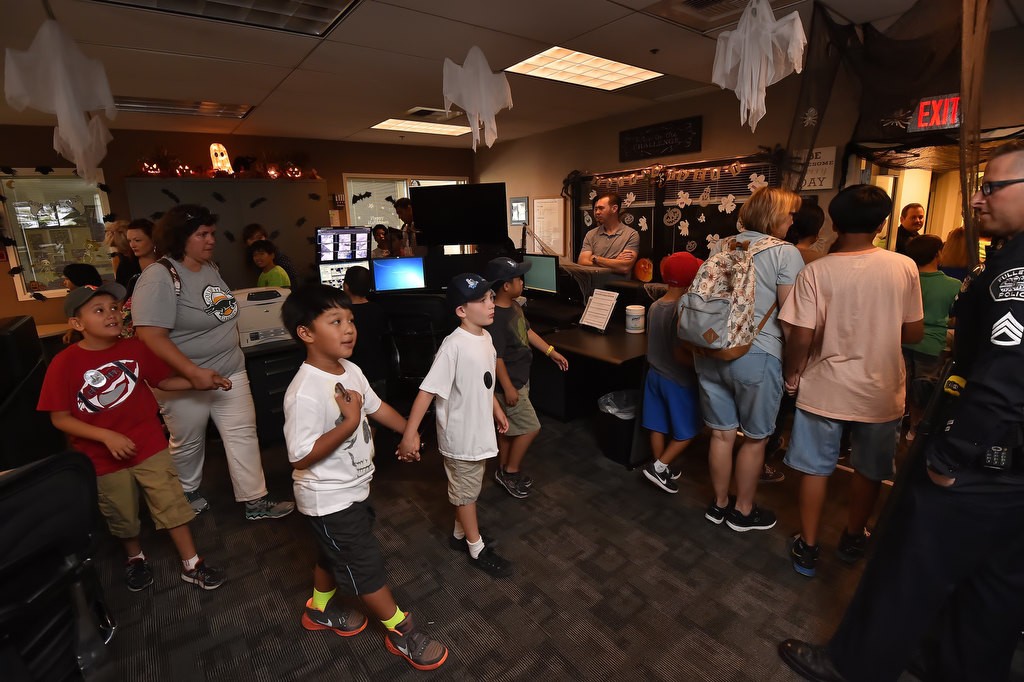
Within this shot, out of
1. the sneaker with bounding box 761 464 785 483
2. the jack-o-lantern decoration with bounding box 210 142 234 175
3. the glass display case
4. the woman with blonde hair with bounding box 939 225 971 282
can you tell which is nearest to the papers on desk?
the sneaker with bounding box 761 464 785 483

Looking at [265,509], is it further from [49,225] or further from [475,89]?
[49,225]

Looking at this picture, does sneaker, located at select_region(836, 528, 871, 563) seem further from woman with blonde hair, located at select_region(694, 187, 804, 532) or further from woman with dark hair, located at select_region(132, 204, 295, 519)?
woman with dark hair, located at select_region(132, 204, 295, 519)

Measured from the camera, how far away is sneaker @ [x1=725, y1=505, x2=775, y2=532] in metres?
2.19

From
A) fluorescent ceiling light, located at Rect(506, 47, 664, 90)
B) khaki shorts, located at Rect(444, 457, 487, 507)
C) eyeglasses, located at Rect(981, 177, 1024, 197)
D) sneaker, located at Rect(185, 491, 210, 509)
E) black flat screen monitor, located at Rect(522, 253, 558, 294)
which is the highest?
fluorescent ceiling light, located at Rect(506, 47, 664, 90)

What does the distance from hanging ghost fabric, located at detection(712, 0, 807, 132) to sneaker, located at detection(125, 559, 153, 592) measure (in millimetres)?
3075

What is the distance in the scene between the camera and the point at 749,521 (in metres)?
2.20

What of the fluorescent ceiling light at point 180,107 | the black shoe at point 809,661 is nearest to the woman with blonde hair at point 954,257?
the black shoe at point 809,661

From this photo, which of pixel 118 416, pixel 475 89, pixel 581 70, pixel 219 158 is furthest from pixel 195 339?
pixel 219 158

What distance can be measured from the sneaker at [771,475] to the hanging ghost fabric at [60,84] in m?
3.53

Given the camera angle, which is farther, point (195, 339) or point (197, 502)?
point (197, 502)

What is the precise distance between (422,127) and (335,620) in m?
5.14

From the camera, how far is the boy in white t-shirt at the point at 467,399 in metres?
1.78

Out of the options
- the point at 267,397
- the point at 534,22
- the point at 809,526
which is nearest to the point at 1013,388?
the point at 809,526

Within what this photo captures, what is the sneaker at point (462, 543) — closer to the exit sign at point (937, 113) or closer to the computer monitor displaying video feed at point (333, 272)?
the computer monitor displaying video feed at point (333, 272)
